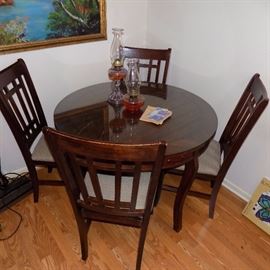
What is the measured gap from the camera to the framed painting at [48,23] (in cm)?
182

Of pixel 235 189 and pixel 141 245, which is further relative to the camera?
pixel 235 189

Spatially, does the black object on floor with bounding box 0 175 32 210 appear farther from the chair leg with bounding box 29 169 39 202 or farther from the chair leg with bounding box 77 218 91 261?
the chair leg with bounding box 77 218 91 261

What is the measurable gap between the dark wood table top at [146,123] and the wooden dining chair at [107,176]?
0.19m

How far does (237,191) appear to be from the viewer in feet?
7.24

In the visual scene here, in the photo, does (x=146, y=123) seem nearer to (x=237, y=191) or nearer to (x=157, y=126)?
(x=157, y=126)

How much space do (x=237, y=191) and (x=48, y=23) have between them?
1.95 metres

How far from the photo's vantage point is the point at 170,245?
181cm

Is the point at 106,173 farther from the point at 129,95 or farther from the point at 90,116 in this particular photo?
the point at 129,95

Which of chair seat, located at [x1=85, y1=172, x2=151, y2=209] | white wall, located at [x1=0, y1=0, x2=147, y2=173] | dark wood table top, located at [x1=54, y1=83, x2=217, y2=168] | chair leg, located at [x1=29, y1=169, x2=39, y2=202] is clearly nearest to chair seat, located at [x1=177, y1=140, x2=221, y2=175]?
dark wood table top, located at [x1=54, y1=83, x2=217, y2=168]

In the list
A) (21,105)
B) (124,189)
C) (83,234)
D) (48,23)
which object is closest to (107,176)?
(124,189)

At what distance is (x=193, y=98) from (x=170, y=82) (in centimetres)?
64

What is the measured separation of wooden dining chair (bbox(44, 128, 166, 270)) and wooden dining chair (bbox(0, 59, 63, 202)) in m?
0.40

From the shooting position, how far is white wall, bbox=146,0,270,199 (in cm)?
177

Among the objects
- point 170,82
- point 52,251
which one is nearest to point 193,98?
point 170,82
